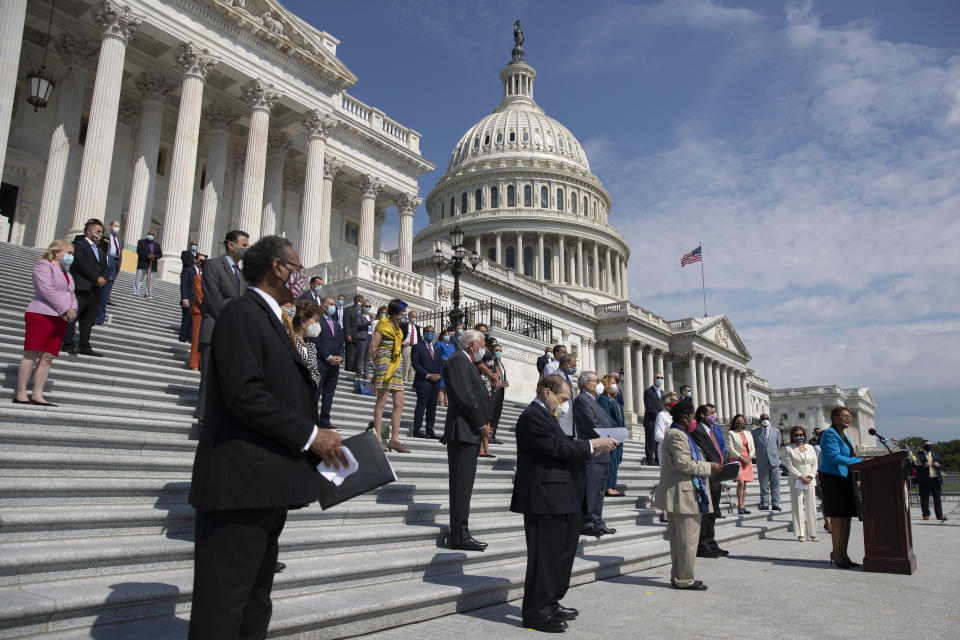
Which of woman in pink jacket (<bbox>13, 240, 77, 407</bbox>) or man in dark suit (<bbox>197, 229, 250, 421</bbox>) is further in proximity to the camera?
man in dark suit (<bbox>197, 229, 250, 421</bbox>)

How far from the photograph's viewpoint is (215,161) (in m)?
26.8

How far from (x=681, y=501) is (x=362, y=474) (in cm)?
444

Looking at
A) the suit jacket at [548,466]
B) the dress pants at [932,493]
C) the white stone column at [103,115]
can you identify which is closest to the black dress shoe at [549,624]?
the suit jacket at [548,466]

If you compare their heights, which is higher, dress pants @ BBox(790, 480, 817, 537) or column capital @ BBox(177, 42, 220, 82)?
column capital @ BBox(177, 42, 220, 82)

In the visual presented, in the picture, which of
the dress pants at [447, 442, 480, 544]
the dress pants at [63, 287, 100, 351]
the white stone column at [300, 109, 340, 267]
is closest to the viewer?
the dress pants at [447, 442, 480, 544]

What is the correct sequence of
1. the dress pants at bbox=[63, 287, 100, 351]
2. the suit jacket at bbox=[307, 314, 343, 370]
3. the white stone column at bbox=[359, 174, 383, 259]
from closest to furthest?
the dress pants at bbox=[63, 287, 100, 351], the suit jacket at bbox=[307, 314, 343, 370], the white stone column at bbox=[359, 174, 383, 259]

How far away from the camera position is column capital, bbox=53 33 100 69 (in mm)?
22922

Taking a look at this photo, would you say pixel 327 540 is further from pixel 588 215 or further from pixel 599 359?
pixel 588 215

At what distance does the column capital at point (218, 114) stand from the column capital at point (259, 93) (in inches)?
74.5

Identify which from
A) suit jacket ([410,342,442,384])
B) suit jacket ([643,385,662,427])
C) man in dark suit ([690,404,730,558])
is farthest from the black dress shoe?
suit jacket ([643,385,662,427])

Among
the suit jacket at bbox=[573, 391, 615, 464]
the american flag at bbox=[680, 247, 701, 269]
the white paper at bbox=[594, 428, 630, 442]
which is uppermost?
the american flag at bbox=[680, 247, 701, 269]

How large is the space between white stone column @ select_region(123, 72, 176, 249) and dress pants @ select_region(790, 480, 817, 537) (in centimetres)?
2054

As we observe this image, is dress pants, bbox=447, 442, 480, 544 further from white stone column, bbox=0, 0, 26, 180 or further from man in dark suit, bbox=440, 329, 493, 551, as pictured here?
white stone column, bbox=0, 0, 26, 180

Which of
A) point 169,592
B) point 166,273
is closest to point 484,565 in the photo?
point 169,592
